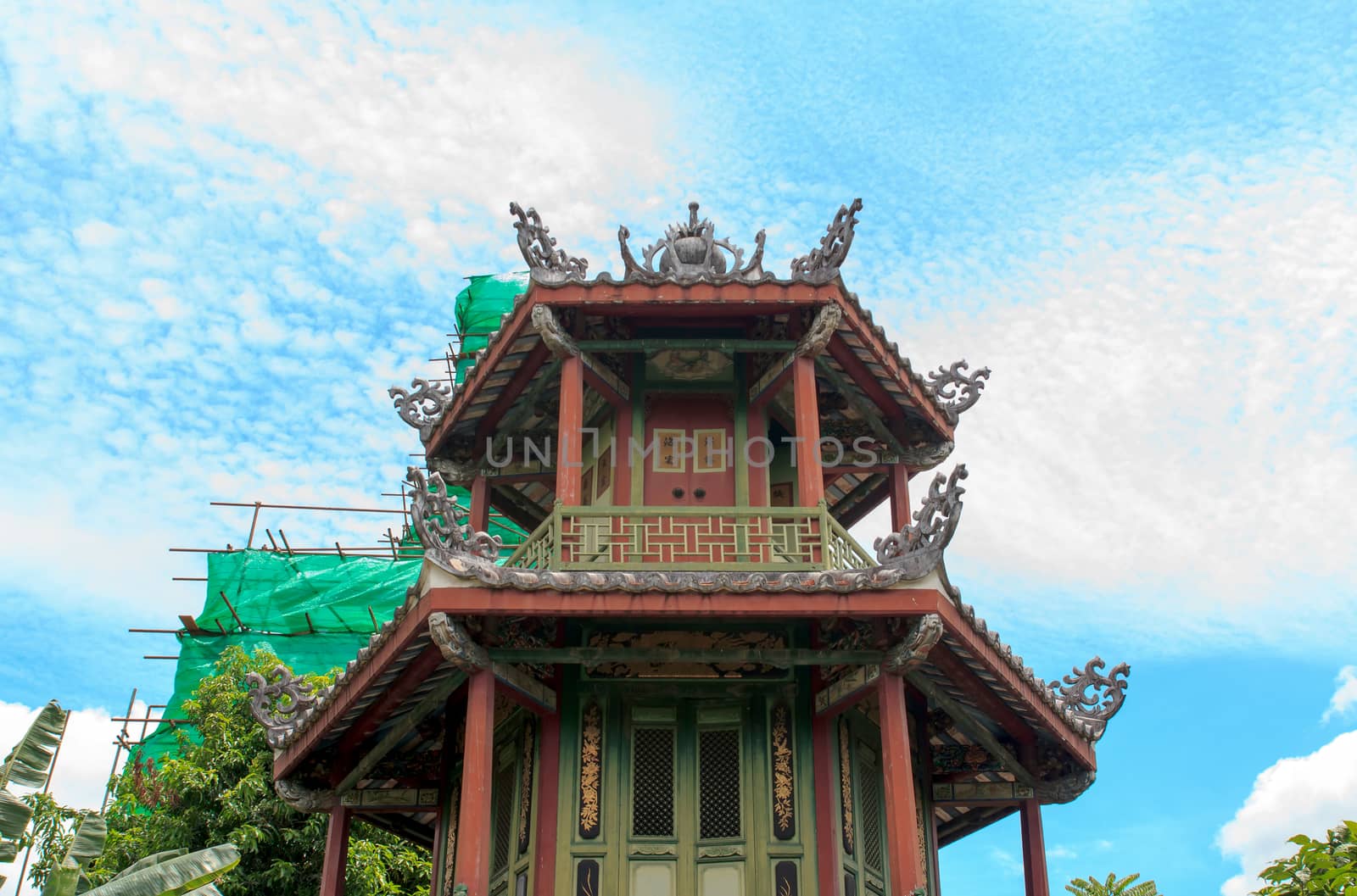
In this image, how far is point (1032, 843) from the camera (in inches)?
710

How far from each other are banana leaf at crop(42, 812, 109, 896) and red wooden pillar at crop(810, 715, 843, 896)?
789cm

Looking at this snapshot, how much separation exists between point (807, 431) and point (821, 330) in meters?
1.26

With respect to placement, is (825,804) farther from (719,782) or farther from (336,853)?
(336,853)

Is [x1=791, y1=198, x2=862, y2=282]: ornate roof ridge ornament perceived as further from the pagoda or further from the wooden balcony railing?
the wooden balcony railing

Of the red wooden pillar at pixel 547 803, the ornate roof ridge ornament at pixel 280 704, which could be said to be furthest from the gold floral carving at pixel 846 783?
the ornate roof ridge ornament at pixel 280 704

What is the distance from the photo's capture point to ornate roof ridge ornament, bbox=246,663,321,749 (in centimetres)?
1747

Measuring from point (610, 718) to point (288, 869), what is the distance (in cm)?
971

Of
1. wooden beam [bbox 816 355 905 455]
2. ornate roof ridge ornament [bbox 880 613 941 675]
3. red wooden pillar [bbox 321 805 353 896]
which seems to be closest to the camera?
ornate roof ridge ornament [bbox 880 613 941 675]

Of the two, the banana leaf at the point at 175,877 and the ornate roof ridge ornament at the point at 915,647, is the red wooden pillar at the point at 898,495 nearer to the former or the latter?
the ornate roof ridge ornament at the point at 915,647

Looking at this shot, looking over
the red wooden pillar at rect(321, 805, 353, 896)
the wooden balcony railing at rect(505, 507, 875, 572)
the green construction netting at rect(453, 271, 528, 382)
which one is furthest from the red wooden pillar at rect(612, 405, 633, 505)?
the green construction netting at rect(453, 271, 528, 382)

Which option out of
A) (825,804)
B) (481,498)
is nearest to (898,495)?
(825,804)

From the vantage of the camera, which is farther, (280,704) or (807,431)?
(280,704)

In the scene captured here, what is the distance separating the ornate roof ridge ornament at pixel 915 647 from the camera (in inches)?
566

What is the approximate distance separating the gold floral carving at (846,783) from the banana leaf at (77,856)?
8.21 meters
